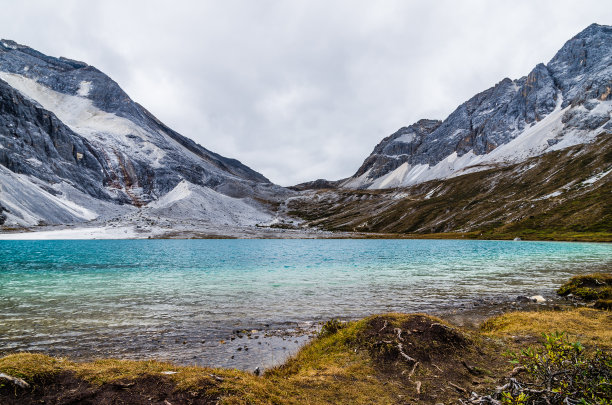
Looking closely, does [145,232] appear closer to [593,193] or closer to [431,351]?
[431,351]

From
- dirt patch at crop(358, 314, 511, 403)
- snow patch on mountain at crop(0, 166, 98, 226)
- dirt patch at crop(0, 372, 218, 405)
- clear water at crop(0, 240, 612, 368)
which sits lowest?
clear water at crop(0, 240, 612, 368)

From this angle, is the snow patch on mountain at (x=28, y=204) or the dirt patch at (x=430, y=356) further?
the snow patch on mountain at (x=28, y=204)

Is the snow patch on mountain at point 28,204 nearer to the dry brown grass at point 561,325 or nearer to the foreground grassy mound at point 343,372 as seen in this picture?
the foreground grassy mound at point 343,372

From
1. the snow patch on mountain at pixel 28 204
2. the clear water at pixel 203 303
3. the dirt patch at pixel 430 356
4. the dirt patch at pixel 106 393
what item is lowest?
the clear water at pixel 203 303

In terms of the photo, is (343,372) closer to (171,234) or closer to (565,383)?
(565,383)

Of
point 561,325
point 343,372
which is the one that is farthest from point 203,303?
A: point 561,325

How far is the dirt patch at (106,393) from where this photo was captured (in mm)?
7766

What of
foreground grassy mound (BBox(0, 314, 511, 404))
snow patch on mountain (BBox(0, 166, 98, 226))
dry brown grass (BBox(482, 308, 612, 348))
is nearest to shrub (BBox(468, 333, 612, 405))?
foreground grassy mound (BBox(0, 314, 511, 404))

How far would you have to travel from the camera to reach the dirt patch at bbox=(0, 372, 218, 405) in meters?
7.77

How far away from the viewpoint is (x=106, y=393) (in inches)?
321

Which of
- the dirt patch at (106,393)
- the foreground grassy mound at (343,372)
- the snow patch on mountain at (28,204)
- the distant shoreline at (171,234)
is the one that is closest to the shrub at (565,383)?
the foreground grassy mound at (343,372)

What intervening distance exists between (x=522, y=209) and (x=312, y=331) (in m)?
201

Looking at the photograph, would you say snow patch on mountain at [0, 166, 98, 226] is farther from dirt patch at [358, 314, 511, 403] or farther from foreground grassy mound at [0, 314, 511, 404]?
dirt patch at [358, 314, 511, 403]

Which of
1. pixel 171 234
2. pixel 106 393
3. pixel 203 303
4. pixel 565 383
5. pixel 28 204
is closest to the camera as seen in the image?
pixel 565 383
